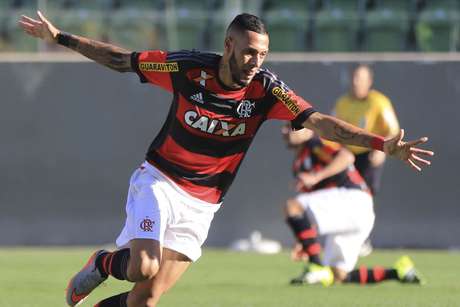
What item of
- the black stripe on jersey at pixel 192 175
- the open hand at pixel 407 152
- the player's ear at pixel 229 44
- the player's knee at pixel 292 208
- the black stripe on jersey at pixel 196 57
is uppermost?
the player's ear at pixel 229 44

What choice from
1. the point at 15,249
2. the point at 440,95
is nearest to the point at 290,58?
the point at 440,95

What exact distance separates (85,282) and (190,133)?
1.31 metres

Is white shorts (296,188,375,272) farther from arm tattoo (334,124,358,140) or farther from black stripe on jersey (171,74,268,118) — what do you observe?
arm tattoo (334,124,358,140)

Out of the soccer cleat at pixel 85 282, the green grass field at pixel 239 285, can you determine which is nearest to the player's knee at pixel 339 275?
the green grass field at pixel 239 285

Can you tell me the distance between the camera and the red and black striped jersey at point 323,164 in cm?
1209

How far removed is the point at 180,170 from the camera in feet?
25.6

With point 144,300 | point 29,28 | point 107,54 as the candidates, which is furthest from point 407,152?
point 29,28

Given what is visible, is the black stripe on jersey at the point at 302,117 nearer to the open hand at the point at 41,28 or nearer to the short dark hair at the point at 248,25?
the short dark hair at the point at 248,25

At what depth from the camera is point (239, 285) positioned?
11719 millimetres

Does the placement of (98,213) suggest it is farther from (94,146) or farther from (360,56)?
(360,56)

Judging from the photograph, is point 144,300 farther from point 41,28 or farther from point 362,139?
point 41,28

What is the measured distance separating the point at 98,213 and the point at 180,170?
9.14 m

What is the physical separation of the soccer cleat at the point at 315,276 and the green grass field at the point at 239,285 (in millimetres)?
131

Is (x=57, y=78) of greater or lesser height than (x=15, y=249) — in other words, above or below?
above
